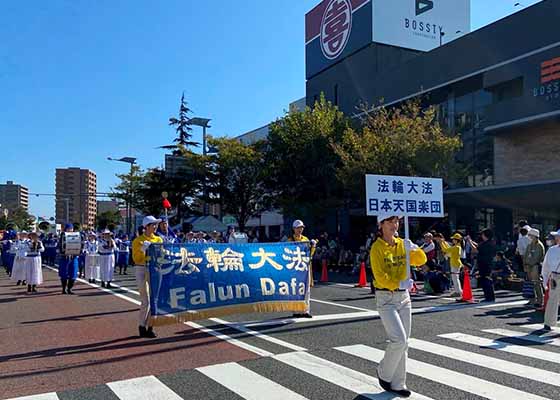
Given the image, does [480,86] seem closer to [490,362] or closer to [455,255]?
[455,255]

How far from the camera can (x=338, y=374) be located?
644cm

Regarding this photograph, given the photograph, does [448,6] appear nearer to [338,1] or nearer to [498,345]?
[338,1]

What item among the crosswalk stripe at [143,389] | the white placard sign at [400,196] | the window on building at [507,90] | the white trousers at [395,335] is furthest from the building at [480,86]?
the crosswalk stripe at [143,389]

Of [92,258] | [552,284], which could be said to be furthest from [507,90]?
[92,258]

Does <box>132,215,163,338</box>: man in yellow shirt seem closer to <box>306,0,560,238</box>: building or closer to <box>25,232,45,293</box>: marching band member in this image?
<box>25,232,45,293</box>: marching band member

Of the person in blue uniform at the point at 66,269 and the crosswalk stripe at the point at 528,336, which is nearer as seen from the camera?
the crosswalk stripe at the point at 528,336

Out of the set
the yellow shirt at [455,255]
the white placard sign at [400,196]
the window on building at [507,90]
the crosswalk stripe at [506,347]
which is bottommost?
the crosswalk stripe at [506,347]

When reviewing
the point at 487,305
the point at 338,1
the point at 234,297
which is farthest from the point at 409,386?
the point at 338,1

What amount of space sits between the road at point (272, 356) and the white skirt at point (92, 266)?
6372mm

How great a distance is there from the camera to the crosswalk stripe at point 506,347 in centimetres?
746

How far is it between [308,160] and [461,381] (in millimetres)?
22319

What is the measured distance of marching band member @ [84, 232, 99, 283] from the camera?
18469 mm

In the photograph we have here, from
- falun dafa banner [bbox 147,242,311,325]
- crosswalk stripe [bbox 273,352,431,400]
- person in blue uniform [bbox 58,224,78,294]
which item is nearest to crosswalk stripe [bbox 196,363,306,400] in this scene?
crosswalk stripe [bbox 273,352,431,400]

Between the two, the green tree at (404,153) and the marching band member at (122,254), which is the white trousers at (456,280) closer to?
the green tree at (404,153)
